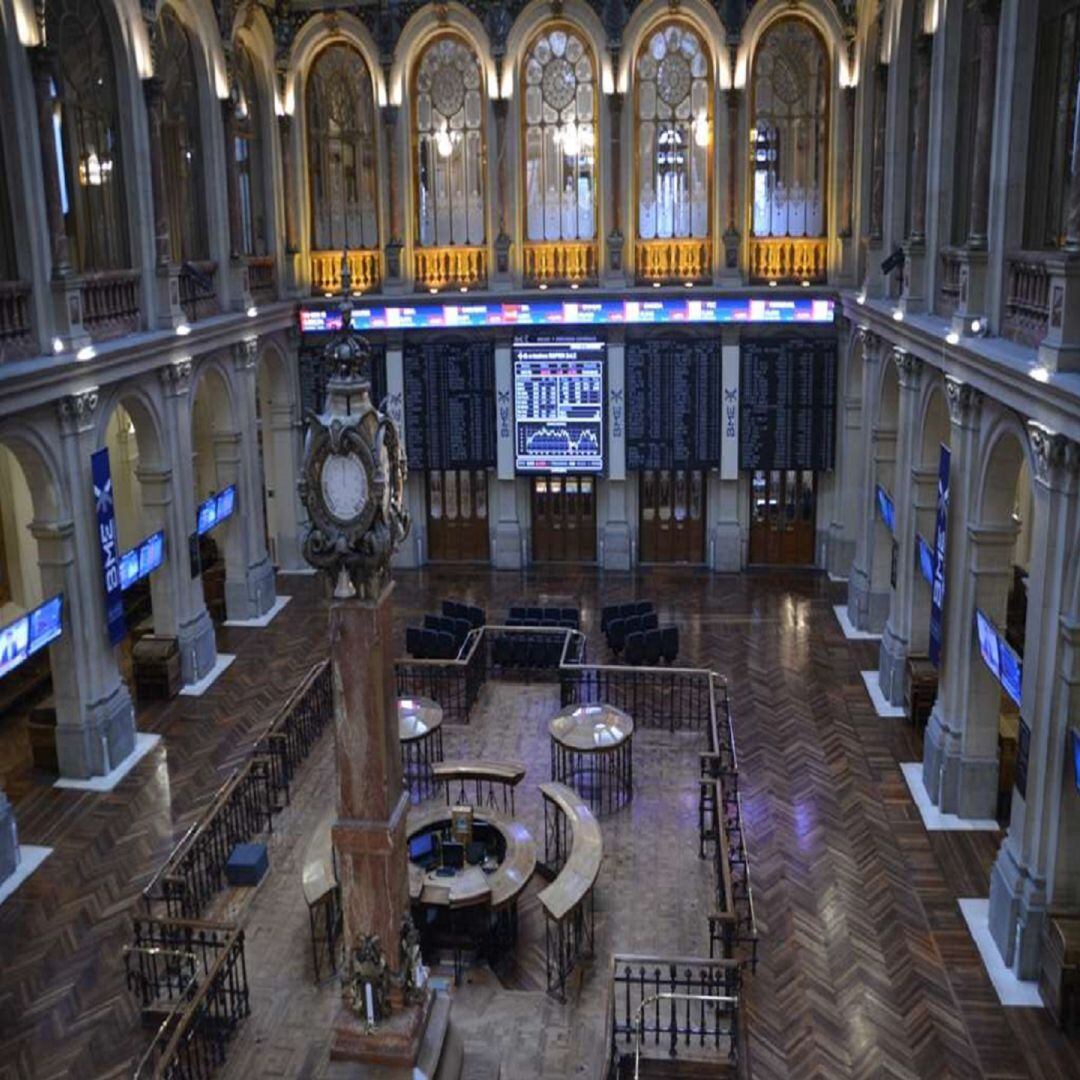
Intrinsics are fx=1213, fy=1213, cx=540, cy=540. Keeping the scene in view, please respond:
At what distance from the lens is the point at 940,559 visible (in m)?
14.1

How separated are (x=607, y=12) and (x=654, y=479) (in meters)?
8.32

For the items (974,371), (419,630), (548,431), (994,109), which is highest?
(994,109)

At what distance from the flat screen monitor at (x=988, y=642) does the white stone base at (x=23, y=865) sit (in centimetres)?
1030

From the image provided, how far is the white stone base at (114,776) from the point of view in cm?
1479

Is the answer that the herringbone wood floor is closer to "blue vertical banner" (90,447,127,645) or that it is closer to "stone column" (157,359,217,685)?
"stone column" (157,359,217,685)

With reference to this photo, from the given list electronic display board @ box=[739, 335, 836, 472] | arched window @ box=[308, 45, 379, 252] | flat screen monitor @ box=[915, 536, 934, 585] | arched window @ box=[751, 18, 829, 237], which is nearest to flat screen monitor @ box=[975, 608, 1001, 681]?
flat screen monitor @ box=[915, 536, 934, 585]

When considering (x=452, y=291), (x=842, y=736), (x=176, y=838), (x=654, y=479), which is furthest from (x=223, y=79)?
(x=842, y=736)

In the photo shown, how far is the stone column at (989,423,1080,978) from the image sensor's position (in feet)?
33.3

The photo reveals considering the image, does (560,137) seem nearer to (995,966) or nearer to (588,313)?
(588,313)

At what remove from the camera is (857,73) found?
20219 mm

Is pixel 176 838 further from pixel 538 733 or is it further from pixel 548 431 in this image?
pixel 548 431

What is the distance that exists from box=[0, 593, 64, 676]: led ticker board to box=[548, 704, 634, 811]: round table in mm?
5928

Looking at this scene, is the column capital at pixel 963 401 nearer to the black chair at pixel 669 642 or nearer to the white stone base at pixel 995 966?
the white stone base at pixel 995 966

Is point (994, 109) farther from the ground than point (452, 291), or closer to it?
farther from the ground
